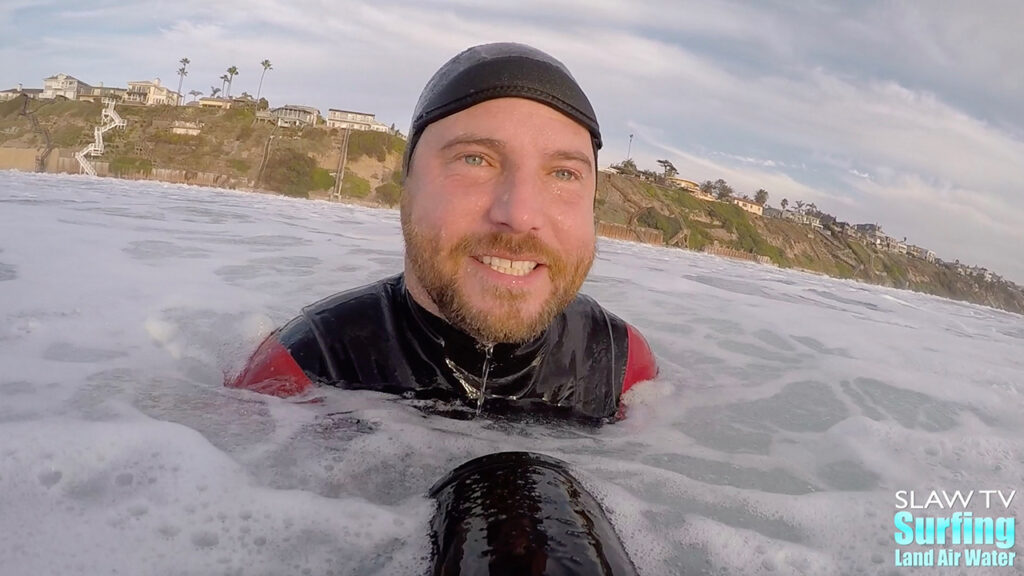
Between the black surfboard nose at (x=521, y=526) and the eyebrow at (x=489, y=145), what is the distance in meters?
1.21

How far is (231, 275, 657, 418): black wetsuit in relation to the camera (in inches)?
90.3

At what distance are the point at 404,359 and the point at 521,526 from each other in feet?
4.49

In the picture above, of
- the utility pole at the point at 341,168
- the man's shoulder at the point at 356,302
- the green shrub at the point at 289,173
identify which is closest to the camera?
Result: the man's shoulder at the point at 356,302

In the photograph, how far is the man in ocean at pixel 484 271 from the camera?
2.04m

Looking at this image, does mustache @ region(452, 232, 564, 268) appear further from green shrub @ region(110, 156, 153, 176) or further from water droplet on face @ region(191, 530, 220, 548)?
green shrub @ region(110, 156, 153, 176)

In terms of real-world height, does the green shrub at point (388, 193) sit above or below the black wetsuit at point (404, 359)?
above

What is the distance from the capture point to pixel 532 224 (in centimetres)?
200

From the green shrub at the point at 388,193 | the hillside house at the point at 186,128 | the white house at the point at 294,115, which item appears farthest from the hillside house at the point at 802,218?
the hillside house at the point at 186,128

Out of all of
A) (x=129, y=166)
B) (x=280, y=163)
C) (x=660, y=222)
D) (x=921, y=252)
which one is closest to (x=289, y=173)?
(x=280, y=163)

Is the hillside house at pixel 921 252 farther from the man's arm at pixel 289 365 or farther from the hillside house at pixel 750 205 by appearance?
the man's arm at pixel 289 365

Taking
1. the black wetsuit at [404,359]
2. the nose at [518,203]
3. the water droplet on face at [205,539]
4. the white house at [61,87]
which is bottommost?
the water droplet on face at [205,539]

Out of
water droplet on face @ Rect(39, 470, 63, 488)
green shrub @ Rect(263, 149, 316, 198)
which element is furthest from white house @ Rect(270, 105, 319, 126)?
water droplet on face @ Rect(39, 470, 63, 488)

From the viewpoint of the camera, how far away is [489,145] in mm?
2107

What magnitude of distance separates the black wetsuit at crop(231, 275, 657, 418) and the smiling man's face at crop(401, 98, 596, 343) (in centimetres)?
17
